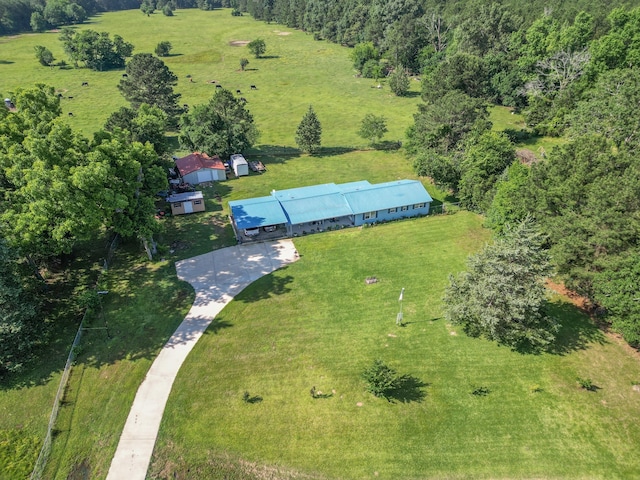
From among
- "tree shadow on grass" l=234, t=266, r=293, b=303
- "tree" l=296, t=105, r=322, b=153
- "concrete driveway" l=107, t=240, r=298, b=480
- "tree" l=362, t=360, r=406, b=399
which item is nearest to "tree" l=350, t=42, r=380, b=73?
"tree" l=296, t=105, r=322, b=153

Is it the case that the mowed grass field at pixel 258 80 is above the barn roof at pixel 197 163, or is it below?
above

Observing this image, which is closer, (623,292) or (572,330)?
(623,292)

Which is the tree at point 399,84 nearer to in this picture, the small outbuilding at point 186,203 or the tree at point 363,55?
the tree at point 363,55

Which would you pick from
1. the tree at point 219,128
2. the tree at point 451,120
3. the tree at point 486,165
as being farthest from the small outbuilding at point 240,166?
the tree at point 486,165

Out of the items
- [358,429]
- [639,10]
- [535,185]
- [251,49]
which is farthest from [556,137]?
[251,49]

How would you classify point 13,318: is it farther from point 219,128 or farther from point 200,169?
point 219,128

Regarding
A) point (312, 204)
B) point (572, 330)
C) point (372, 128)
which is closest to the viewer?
point (572, 330)

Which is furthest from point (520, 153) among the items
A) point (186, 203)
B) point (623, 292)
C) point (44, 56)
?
point (44, 56)
